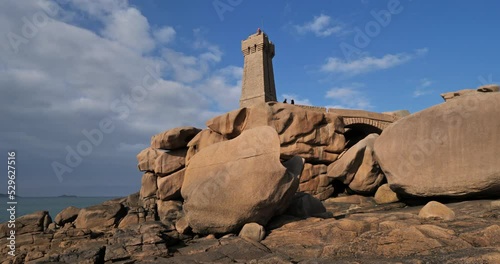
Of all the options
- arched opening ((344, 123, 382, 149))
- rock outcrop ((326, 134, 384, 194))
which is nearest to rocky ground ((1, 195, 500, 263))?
rock outcrop ((326, 134, 384, 194))

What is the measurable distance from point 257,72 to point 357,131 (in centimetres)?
2017

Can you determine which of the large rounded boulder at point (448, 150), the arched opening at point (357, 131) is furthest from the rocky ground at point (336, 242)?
the arched opening at point (357, 131)

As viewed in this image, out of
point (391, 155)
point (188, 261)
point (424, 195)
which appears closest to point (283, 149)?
point (391, 155)

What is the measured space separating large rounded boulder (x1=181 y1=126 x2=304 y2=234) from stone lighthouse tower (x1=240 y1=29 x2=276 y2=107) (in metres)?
29.7

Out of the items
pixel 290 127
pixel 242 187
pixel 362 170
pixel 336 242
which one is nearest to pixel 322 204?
pixel 362 170

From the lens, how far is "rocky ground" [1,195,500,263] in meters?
5.71

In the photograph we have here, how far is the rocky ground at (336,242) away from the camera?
5707mm

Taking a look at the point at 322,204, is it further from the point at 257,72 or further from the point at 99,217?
the point at 257,72

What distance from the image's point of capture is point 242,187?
940cm

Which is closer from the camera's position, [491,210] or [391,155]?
[491,210]

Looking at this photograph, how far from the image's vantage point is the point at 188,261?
7594 millimetres

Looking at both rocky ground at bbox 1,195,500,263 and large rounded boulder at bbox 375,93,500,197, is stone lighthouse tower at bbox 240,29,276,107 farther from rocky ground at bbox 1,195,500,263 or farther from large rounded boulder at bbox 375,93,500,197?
rocky ground at bbox 1,195,500,263

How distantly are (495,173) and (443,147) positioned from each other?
1657mm

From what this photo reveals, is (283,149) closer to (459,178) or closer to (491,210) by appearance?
(459,178)
